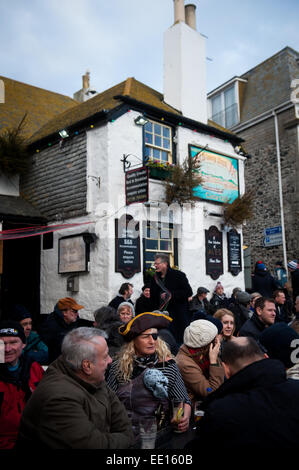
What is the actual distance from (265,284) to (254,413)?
28.4 feet

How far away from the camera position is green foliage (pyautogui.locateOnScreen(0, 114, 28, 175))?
10.2m

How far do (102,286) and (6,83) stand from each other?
30.0ft

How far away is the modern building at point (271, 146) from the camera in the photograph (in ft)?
47.9

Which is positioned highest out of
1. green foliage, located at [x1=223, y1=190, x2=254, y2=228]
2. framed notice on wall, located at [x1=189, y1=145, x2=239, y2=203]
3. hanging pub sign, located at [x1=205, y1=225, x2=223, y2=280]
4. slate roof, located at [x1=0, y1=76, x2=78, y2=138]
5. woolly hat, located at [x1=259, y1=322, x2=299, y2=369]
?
slate roof, located at [x1=0, y1=76, x2=78, y2=138]

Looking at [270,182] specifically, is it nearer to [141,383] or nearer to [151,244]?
[151,244]

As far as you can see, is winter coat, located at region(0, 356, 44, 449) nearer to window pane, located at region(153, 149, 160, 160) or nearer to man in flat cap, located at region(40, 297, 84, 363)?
man in flat cap, located at region(40, 297, 84, 363)

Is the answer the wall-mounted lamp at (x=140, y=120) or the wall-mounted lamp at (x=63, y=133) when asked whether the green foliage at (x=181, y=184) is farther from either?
the wall-mounted lamp at (x=63, y=133)

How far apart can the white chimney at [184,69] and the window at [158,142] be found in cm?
106

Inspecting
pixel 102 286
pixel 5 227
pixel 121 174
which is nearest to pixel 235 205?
pixel 121 174

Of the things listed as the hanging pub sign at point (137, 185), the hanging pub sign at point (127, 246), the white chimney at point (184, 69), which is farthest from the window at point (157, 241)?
the white chimney at point (184, 69)

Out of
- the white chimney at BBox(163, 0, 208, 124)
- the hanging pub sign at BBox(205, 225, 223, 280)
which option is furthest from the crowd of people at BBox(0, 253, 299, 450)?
the white chimney at BBox(163, 0, 208, 124)

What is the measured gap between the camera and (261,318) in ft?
17.1

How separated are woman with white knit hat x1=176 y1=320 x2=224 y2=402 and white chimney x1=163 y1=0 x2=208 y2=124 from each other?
8454 millimetres
